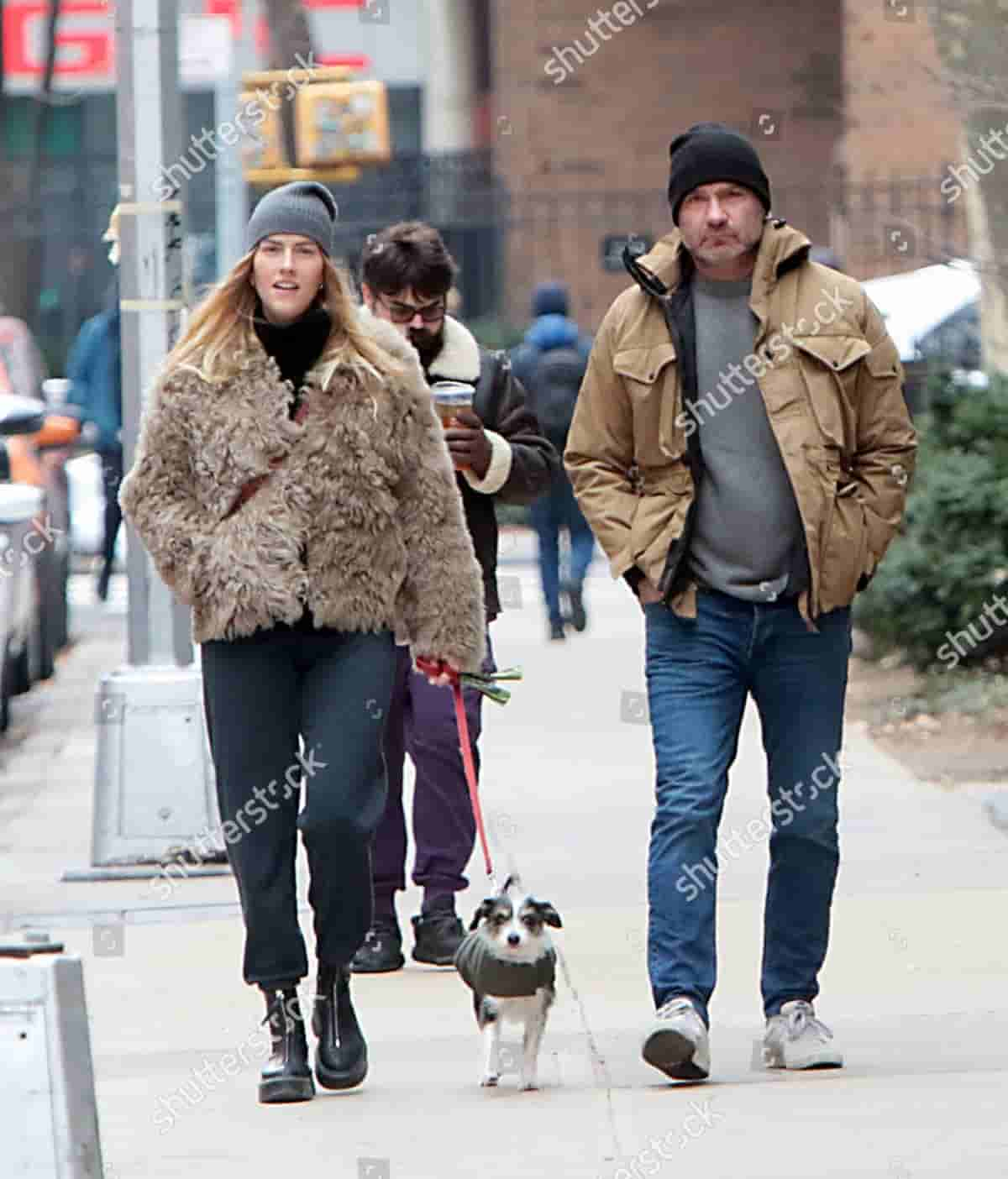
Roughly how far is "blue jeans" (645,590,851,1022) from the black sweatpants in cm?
62

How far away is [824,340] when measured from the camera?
19.7 feet

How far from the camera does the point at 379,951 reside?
746 cm

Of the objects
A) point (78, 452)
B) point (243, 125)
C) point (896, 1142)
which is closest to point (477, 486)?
point (896, 1142)

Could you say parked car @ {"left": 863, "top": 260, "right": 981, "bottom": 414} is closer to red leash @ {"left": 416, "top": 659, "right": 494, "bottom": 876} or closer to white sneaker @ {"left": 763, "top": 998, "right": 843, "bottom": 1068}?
red leash @ {"left": 416, "top": 659, "right": 494, "bottom": 876}

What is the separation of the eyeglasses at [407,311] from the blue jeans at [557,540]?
8.49 metres

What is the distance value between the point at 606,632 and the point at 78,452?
10.4 m

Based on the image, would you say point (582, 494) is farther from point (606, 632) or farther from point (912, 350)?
point (912, 350)

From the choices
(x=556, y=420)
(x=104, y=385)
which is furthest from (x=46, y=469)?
(x=556, y=420)

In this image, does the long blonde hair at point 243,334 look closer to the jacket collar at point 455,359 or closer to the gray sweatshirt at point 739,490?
the gray sweatshirt at point 739,490

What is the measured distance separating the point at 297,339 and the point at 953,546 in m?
6.91

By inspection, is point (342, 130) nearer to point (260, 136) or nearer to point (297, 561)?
point (260, 136)

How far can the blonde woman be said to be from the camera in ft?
19.3

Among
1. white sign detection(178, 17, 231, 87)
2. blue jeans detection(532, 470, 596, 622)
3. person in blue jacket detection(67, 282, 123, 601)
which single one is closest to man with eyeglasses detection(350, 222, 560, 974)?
white sign detection(178, 17, 231, 87)

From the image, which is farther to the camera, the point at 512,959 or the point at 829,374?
the point at 829,374
